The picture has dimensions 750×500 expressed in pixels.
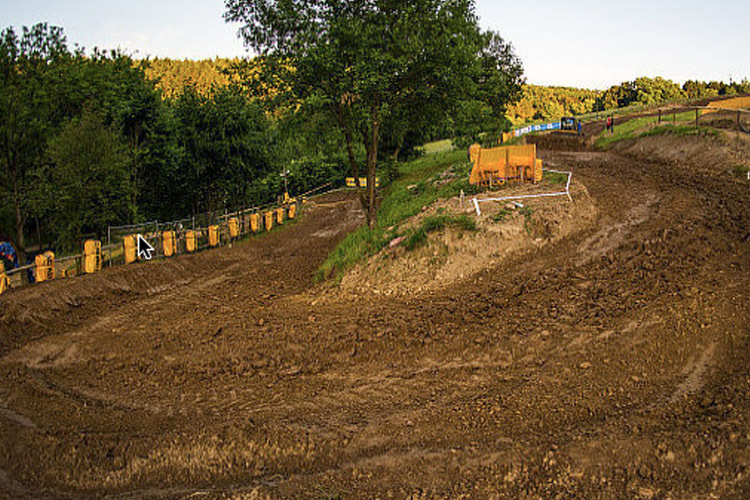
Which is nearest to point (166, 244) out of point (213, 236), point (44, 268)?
point (213, 236)

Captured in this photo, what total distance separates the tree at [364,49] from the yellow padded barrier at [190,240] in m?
11.6

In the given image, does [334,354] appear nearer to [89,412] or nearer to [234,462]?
[234,462]

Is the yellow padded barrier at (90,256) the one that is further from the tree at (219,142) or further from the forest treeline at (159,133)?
the tree at (219,142)

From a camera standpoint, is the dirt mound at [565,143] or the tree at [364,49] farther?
the dirt mound at [565,143]

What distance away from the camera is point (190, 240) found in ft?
87.0

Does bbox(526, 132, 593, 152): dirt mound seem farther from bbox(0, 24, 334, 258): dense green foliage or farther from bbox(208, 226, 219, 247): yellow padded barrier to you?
bbox(208, 226, 219, 247): yellow padded barrier

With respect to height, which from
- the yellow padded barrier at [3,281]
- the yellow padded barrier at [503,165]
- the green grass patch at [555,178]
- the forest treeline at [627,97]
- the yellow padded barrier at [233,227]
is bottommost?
the yellow padded barrier at [3,281]

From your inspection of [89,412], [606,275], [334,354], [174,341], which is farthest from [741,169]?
[89,412]

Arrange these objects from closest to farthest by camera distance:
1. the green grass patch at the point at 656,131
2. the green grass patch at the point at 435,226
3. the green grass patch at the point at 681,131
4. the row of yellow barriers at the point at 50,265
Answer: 1. the green grass patch at the point at 435,226
2. the row of yellow barriers at the point at 50,265
3. the green grass patch at the point at 681,131
4. the green grass patch at the point at 656,131

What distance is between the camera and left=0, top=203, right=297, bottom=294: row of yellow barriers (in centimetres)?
1950

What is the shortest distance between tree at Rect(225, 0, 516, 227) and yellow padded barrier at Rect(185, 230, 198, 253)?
11.6 meters

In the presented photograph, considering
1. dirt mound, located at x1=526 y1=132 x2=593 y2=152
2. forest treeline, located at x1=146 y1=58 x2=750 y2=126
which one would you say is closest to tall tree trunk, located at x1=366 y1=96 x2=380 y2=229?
dirt mound, located at x1=526 y1=132 x2=593 y2=152

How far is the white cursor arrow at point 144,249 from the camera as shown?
77.5ft

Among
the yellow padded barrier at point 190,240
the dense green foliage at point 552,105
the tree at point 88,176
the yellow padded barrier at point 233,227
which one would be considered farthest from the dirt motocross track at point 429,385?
the dense green foliage at point 552,105
